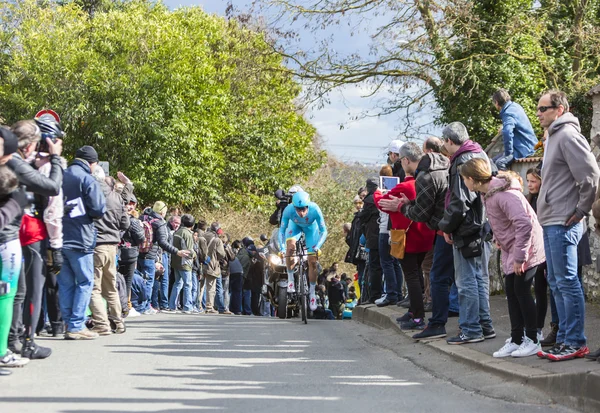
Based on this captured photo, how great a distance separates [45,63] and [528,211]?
113 ft

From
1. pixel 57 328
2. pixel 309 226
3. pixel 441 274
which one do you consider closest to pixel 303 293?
pixel 309 226

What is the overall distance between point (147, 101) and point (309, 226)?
25.6m

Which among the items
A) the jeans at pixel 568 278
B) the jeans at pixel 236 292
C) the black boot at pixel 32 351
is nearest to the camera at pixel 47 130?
the black boot at pixel 32 351

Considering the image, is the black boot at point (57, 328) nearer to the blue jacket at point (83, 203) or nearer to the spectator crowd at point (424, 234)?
the spectator crowd at point (424, 234)

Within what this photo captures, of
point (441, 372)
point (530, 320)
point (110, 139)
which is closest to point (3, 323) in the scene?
point (441, 372)

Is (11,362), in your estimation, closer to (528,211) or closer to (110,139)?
(528,211)

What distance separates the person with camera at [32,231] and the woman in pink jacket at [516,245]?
370 centimetres

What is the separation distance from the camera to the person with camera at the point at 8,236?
7.01 metres

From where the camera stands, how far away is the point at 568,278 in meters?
7.29

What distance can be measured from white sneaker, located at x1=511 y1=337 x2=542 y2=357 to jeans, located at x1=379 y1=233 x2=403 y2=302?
485cm

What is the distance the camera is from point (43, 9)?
4509 centimetres

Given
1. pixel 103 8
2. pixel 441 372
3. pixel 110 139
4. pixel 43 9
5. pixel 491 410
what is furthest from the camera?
pixel 103 8

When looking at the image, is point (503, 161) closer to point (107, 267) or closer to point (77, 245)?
point (107, 267)

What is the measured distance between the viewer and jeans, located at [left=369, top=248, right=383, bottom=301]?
1408 centimetres
